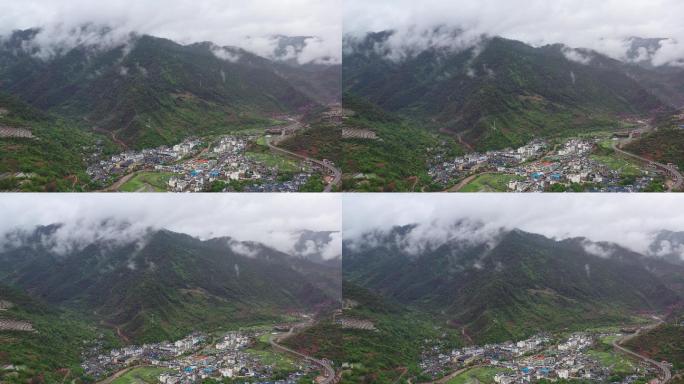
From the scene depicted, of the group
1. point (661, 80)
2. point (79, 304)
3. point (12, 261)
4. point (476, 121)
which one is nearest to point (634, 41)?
point (661, 80)

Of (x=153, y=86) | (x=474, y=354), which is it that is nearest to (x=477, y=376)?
(x=474, y=354)

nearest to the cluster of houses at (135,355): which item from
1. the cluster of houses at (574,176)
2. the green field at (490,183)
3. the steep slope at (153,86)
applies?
the steep slope at (153,86)

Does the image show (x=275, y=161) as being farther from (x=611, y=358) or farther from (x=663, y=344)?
(x=663, y=344)

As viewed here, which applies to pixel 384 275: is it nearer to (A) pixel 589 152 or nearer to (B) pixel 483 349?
(B) pixel 483 349

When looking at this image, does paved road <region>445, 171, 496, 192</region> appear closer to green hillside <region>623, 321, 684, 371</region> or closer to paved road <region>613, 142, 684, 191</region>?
paved road <region>613, 142, 684, 191</region>

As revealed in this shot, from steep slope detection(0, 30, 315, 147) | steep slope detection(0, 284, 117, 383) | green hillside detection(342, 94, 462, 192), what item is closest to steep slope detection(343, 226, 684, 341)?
green hillside detection(342, 94, 462, 192)

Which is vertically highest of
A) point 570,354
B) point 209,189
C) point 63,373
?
point 209,189
